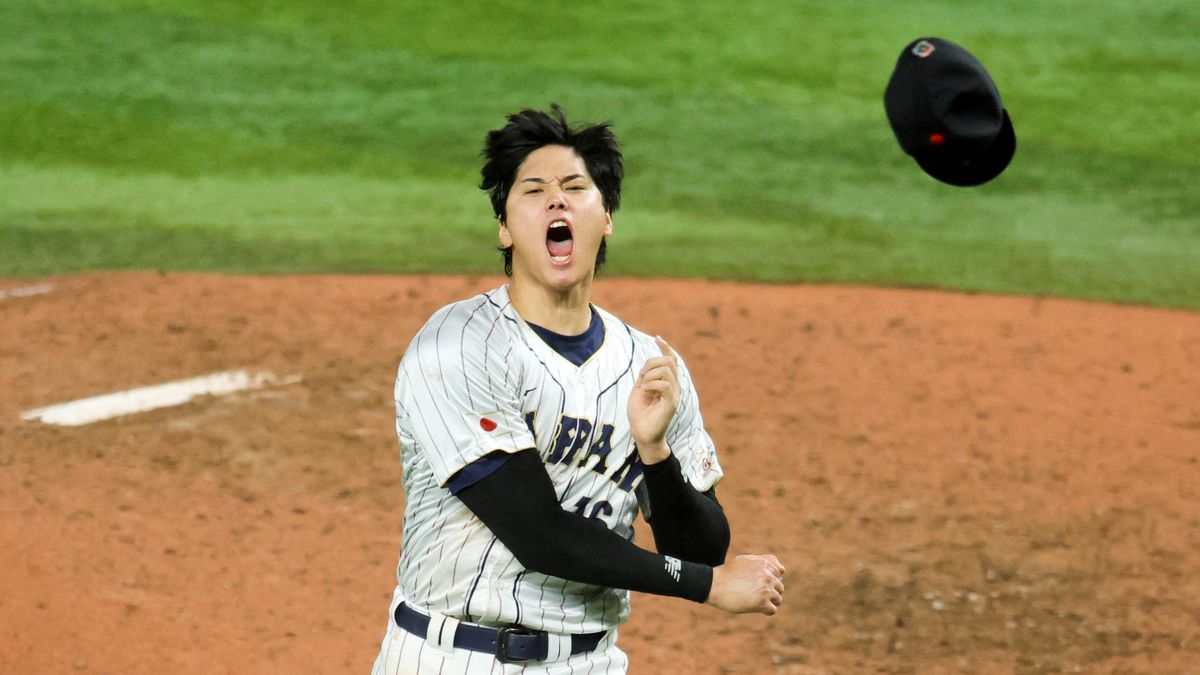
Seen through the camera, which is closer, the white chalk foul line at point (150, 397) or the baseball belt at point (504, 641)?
the baseball belt at point (504, 641)

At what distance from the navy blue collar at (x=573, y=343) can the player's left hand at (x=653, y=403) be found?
0.26 metres

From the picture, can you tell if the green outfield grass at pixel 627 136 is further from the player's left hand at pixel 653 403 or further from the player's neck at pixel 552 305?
the player's left hand at pixel 653 403

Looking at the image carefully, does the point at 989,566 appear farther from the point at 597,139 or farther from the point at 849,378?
the point at 597,139

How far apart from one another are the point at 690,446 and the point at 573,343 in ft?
1.32

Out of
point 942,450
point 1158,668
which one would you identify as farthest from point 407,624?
point 942,450

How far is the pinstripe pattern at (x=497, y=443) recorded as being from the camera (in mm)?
3316

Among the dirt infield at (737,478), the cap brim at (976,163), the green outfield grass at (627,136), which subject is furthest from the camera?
the green outfield grass at (627,136)

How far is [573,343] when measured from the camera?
3.57 metres

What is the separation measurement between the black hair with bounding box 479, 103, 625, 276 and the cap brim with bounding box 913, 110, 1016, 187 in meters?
0.73

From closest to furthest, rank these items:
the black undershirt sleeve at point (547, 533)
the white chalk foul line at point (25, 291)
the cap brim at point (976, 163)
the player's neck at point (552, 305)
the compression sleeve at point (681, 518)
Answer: the black undershirt sleeve at point (547, 533) → the compression sleeve at point (681, 518) → the player's neck at point (552, 305) → the cap brim at point (976, 163) → the white chalk foul line at point (25, 291)

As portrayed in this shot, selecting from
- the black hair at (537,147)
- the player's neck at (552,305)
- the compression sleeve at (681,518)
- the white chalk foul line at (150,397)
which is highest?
the black hair at (537,147)

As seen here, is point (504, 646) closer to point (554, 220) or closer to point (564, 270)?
point (564, 270)

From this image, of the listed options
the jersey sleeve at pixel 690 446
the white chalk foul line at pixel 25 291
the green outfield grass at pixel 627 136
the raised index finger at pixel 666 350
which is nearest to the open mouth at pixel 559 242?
the raised index finger at pixel 666 350

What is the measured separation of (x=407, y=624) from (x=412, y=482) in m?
0.32
